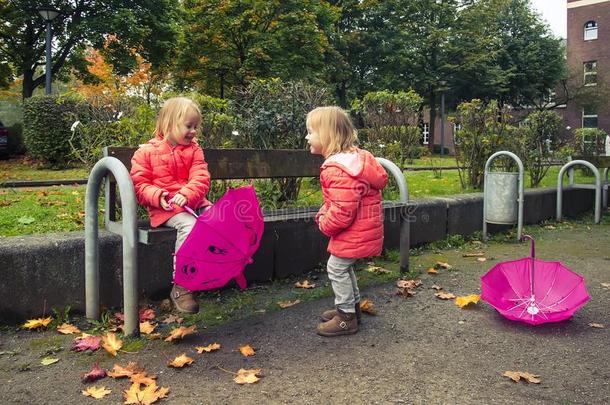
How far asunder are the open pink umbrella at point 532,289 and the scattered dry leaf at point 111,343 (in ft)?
7.25

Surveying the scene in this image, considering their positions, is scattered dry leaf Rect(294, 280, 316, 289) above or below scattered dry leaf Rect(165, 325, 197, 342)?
above

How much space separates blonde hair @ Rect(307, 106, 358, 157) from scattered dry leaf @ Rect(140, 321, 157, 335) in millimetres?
1442

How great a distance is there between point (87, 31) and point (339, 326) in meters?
21.6

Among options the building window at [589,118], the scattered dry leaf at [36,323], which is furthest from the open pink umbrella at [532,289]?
the building window at [589,118]

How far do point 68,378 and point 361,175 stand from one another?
5.95ft

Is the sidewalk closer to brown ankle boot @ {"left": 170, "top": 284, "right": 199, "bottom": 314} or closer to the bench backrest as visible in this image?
brown ankle boot @ {"left": 170, "top": 284, "right": 199, "bottom": 314}

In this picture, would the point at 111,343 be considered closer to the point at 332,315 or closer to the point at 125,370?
the point at 125,370

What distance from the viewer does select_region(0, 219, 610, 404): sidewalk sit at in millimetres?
2402

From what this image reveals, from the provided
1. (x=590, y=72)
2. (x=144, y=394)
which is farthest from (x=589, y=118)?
(x=144, y=394)

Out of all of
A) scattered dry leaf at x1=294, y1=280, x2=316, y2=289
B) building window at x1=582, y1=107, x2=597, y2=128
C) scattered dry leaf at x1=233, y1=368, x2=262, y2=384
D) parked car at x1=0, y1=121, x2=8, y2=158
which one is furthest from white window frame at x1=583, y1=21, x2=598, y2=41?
scattered dry leaf at x1=233, y1=368, x2=262, y2=384

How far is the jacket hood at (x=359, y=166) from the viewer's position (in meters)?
3.05

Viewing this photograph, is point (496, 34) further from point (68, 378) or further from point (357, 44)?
point (68, 378)

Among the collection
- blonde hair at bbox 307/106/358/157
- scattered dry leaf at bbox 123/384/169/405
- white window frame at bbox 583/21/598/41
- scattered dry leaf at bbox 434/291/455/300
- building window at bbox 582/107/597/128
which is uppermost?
white window frame at bbox 583/21/598/41

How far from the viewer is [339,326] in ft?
10.4
